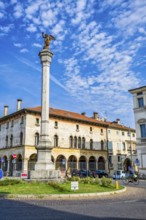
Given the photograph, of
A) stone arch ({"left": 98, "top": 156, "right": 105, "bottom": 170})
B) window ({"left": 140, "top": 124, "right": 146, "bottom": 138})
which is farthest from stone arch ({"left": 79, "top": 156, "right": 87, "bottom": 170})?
window ({"left": 140, "top": 124, "right": 146, "bottom": 138})

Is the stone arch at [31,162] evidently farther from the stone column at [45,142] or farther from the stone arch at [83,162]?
the stone column at [45,142]

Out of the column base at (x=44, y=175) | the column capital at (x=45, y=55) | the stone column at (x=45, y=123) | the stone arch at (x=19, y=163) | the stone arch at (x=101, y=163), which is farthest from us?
the stone arch at (x=101, y=163)

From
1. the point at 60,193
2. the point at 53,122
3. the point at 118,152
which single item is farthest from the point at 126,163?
the point at 60,193

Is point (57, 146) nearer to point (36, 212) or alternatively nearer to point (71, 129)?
point (71, 129)

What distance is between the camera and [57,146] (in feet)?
161

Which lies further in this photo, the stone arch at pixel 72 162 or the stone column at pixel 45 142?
the stone arch at pixel 72 162

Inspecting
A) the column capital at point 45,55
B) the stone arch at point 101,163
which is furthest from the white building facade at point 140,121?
the stone arch at point 101,163

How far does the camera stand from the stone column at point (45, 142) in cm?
2009

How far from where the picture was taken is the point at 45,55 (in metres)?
23.9

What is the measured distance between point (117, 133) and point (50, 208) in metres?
51.9

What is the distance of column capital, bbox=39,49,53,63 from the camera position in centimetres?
2381

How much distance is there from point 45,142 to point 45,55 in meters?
8.54

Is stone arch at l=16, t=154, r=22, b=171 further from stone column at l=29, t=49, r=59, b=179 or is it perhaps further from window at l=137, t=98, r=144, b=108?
stone column at l=29, t=49, r=59, b=179

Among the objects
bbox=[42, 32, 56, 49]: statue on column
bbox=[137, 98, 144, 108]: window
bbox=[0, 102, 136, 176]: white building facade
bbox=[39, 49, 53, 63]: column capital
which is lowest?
bbox=[0, 102, 136, 176]: white building facade
